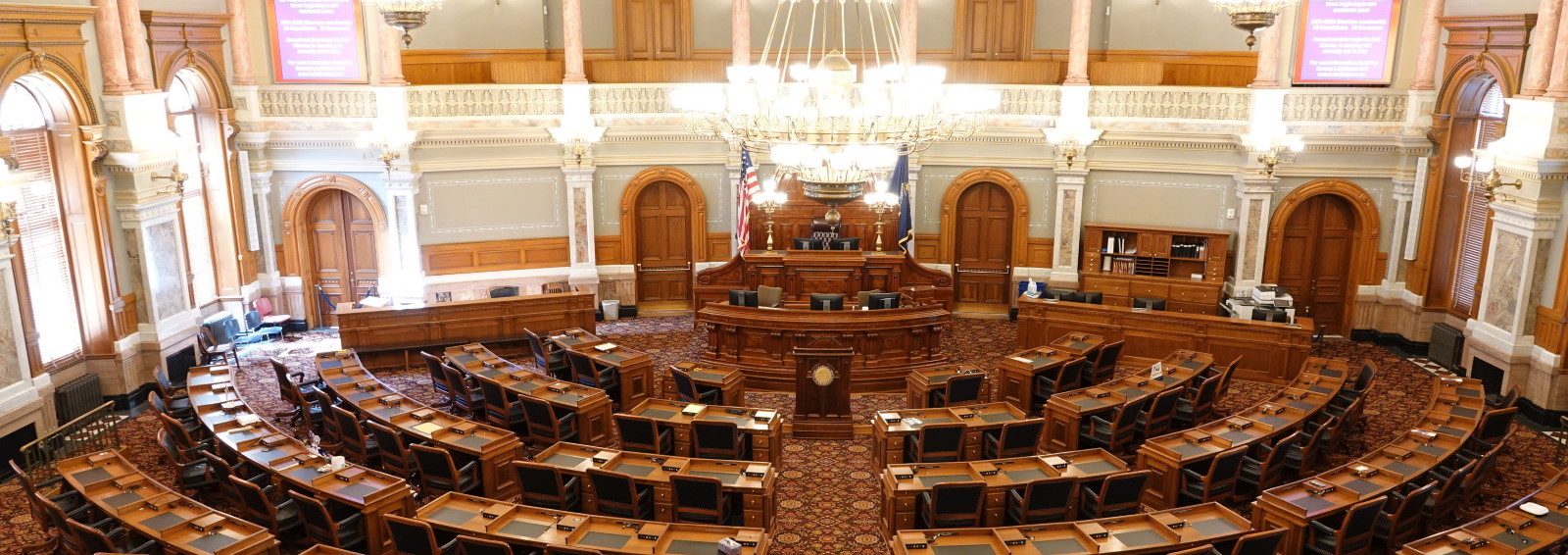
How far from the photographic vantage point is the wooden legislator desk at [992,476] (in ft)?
34.2

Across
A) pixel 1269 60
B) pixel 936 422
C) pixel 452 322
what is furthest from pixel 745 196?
pixel 1269 60

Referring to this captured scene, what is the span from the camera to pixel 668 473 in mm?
10766

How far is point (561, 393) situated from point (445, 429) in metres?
1.73

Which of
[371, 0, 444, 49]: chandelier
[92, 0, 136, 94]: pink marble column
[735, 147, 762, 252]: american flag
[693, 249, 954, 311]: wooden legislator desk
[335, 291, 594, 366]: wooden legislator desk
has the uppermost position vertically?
[371, 0, 444, 49]: chandelier

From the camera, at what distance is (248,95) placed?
18.2m

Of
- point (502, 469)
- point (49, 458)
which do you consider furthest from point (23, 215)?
point (502, 469)

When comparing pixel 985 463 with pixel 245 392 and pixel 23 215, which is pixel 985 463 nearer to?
pixel 245 392

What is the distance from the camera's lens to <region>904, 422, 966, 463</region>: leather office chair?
11859 millimetres

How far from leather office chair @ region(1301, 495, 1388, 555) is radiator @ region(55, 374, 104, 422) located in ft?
47.8

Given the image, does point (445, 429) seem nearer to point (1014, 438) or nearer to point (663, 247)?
point (1014, 438)

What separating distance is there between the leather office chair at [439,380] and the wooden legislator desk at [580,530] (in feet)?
16.2

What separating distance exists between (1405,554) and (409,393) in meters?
12.6

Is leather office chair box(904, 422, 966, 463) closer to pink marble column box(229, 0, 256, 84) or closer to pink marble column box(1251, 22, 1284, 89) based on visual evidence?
pink marble column box(1251, 22, 1284, 89)

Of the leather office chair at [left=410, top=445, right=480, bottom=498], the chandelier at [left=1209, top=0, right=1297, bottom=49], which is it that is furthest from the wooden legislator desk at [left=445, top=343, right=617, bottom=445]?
the chandelier at [left=1209, top=0, right=1297, bottom=49]
